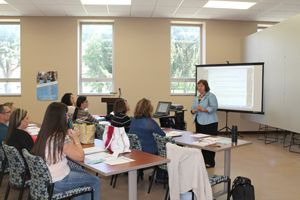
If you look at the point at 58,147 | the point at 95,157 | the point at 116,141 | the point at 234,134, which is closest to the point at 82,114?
the point at 116,141

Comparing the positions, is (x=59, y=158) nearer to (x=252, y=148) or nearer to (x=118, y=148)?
(x=118, y=148)

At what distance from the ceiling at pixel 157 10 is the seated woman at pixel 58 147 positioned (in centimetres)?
449

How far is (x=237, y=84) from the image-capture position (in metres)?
7.52

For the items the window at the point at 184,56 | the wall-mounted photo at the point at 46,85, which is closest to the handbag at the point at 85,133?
the wall-mounted photo at the point at 46,85

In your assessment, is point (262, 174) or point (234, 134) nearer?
point (234, 134)

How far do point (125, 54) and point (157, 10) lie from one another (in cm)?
148

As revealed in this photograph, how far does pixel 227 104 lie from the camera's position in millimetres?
7793

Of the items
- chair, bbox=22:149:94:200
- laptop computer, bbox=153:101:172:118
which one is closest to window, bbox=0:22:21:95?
laptop computer, bbox=153:101:172:118

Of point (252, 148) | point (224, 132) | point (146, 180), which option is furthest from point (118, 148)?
point (224, 132)

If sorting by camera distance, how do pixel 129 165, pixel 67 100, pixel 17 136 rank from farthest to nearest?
1. pixel 67 100
2. pixel 17 136
3. pixel 129 165

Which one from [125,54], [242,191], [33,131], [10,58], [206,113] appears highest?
[125,54]

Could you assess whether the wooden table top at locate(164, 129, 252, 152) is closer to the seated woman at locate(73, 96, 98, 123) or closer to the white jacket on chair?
the white jacket on chair

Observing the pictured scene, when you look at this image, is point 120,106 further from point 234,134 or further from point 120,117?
point 234,134

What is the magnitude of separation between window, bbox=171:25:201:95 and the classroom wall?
0.27 metres
